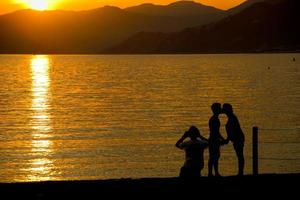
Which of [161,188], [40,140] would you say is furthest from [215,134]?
[40,140]

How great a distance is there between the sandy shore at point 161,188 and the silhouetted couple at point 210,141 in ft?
1.07

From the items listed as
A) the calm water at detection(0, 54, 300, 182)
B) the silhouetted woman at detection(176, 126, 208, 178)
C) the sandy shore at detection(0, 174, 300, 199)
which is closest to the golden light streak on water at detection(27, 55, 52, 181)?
the calm water at detection(0, 54, 300, 182)

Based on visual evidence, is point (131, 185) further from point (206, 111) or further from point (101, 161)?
point (206, 111)

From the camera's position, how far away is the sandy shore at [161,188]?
1241 centimetres

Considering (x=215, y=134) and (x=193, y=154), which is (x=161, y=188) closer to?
(x=193, y=154)

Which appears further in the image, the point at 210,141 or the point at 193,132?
the point at 210,141

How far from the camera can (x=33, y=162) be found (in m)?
33.1

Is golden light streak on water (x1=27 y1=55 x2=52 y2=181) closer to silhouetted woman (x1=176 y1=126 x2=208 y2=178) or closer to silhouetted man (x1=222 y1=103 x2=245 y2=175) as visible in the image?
silhouetted man (x1=222 y1=103 x2=245 y2=175)

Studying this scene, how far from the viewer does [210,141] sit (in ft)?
47.0

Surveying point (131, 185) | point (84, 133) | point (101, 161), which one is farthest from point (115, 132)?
point (131, 185)

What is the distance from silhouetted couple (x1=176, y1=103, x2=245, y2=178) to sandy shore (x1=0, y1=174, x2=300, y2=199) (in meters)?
0.33

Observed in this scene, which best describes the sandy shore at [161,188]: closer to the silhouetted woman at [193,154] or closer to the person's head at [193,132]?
the silhouetted woman at [193,154]

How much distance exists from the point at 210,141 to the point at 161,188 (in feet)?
6.22

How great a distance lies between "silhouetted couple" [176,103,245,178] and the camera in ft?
41.2
